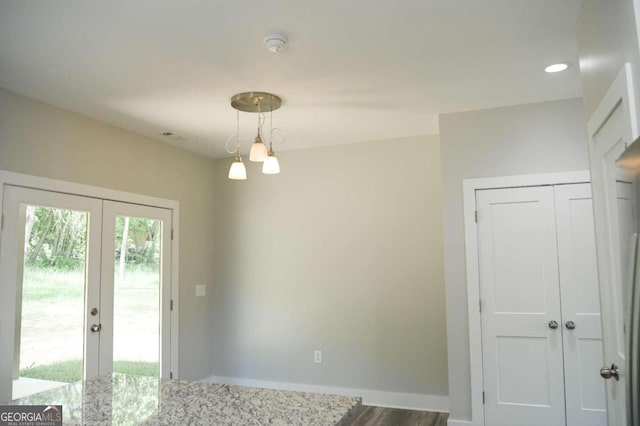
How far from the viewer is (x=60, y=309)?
333cm

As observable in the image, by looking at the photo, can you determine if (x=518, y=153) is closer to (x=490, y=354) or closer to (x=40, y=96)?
(x=490, y=354)

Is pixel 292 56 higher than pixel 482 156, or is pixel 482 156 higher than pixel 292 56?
pixel 292 56

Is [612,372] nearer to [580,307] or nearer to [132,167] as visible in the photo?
[580,307]

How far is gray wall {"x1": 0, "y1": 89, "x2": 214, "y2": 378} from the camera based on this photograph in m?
3.10

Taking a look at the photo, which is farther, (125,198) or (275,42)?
(125,198)

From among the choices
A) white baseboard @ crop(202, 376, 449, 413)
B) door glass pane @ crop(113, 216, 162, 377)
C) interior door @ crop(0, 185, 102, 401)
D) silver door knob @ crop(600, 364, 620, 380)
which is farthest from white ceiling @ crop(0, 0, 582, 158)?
white baseboard @ crop(202, 376, 449, 413)

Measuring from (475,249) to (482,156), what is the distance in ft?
2.44

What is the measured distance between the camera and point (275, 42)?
7.73 ft

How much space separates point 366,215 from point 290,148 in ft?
3.67

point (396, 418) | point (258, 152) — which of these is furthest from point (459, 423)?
point (258, 152)

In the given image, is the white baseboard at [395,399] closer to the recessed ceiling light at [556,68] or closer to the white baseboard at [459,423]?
the white baseboard at [459,423]

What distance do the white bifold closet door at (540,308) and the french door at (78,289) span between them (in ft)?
9.81

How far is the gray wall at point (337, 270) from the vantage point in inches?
169

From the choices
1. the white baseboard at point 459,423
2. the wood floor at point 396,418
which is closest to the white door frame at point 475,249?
the white baseboard at point 459,423
